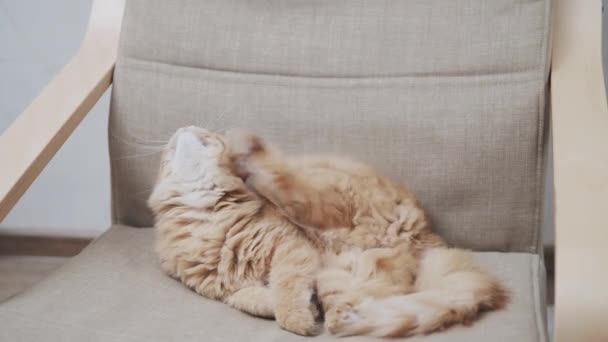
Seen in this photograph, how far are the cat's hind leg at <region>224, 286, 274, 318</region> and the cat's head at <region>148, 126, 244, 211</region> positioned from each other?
140mm

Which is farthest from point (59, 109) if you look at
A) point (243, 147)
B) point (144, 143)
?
point (243, 147)

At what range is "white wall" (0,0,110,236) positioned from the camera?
66.3 inches

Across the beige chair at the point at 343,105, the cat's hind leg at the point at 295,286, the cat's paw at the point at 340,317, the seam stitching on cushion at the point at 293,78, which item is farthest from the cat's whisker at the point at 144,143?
the cat's paw at the point at 340,317

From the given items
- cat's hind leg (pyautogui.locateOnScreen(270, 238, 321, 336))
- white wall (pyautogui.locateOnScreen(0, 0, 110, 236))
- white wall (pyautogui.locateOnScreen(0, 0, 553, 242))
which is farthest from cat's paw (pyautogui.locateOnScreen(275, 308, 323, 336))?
white wall (pyautogui.locateOnScreen(0, 0, 110, 236))

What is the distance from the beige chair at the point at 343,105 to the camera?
1.09 m

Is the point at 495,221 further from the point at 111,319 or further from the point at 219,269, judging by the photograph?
the point at 111,319

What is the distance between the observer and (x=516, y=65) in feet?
3.82

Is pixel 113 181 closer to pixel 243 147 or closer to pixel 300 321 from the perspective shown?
pixel 243 147

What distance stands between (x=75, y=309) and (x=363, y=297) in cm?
37

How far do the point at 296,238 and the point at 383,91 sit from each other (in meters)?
0.26

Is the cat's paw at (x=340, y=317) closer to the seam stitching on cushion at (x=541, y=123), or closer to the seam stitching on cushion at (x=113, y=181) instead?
the seam stitching on cushion at (x=541, y=123)

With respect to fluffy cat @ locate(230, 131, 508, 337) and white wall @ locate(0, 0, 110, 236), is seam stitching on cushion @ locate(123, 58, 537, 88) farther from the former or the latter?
white wall @ locate(0, 0, 110, 236)

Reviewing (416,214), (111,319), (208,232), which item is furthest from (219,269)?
(416,214)

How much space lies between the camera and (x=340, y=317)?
999mm
